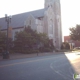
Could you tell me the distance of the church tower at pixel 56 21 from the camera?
5762 centimetres

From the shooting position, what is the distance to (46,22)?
5356cm

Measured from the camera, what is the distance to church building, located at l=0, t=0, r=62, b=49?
167ft

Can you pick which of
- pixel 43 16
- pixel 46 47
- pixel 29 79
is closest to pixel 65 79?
pixel 29 79

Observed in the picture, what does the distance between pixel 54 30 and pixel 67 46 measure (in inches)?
285

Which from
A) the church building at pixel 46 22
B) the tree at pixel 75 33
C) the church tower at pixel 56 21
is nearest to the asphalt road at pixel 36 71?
the church building at pixel 46 22

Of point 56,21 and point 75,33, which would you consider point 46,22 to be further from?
point 75,33

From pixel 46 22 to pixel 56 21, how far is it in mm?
6302

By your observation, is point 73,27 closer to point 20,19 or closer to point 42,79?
point 20,19

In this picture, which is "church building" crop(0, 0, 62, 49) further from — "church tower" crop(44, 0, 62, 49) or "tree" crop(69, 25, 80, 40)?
"tree" crop(69, 25, 80, 40)

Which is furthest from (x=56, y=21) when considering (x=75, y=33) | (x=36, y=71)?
(x=36, y=71)

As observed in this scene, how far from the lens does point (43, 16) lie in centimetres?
5334

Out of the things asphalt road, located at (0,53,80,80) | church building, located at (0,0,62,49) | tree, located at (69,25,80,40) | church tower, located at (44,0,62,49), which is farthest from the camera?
church tower, located at (44,0,62,49)

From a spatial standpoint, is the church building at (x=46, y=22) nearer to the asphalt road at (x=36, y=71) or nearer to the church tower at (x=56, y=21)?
the church tower at (x=56, y=21)

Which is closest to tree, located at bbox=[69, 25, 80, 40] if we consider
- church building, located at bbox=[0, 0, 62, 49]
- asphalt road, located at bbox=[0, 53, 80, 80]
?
church building, located at bbox=[0, 0, 62, 49]
